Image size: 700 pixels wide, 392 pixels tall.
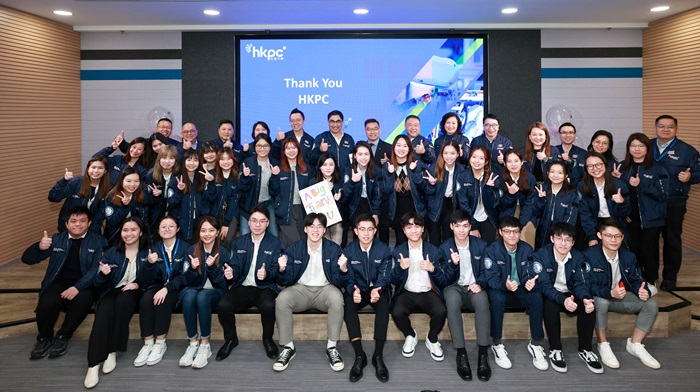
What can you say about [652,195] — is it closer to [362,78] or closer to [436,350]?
[436,350]

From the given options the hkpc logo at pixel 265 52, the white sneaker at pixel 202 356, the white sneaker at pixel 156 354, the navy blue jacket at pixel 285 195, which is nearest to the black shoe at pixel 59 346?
the white sneaker at pixel 156 354

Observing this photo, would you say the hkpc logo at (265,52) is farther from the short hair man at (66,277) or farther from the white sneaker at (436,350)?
the white sneaker at (436,350)

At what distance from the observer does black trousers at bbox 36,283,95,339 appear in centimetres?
473

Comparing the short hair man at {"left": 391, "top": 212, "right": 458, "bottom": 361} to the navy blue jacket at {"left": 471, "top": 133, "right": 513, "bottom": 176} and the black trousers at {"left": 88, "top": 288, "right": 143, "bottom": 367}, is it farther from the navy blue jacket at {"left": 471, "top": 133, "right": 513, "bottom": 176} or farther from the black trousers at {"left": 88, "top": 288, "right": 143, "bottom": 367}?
the black trousers at {"left": 88, "top": 288, "right": 143, "bottom": 367}

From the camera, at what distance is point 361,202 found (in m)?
5.81

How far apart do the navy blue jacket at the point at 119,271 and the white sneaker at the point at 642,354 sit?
4.09m

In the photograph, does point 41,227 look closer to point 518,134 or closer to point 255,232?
point 255,232

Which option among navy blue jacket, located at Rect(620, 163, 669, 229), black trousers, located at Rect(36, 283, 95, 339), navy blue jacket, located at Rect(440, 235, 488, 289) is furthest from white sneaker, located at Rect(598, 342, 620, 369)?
A: black trousers, located at Rect(36, 283, 95, 339)

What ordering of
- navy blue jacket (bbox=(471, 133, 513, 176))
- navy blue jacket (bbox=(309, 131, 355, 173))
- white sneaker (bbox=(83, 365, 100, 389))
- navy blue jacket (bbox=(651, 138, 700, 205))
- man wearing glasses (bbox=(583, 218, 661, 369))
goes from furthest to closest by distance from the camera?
navy blue jacket (bbox=(309, 131, 355, 173)), navy blue jacket (bbox=(471, 133, 513, 176)), navy blue jacket (bbox=(651, 138, 700, 205)), man wearing glasses (bbox=(583, 218, 661, 369)), white sneaker (bbox=(83, 365, 100, 389))

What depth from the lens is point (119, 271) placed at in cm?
487

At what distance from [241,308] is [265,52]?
4.26 metres

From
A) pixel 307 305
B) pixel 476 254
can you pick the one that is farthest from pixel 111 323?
pixel 476 254

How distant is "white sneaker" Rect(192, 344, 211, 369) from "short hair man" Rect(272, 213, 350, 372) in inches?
24.0

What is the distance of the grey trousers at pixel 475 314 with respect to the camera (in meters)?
4.47
